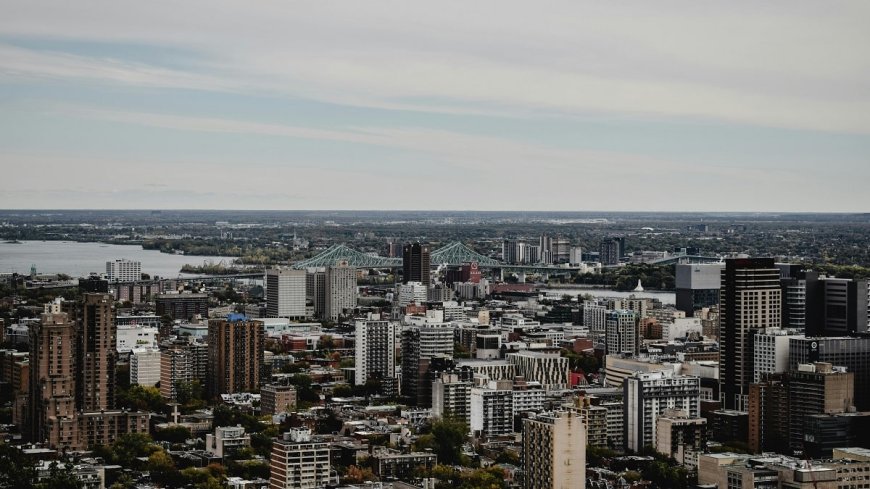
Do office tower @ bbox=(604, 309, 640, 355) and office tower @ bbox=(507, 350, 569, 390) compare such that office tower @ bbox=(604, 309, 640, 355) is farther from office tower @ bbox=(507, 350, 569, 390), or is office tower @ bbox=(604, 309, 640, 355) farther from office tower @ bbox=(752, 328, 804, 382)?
office tower @ bbox=(752, 328, 804, 382)

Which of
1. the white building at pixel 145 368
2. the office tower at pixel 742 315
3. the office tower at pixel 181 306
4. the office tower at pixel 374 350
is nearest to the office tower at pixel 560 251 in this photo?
the office tower at pixel 181 306

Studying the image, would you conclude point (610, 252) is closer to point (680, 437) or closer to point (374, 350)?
point (374, 350)

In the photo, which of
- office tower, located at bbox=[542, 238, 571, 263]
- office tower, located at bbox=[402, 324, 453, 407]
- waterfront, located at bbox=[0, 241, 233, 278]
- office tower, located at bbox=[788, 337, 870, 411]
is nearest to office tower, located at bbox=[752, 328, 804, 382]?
office tower, located at bbox=[788, 337, 870, 411]

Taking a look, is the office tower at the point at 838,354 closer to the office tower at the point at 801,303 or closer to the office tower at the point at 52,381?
the office tower at the point at 801,303

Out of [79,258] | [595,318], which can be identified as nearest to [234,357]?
[595,318]

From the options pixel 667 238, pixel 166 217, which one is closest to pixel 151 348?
pixel 667 238
